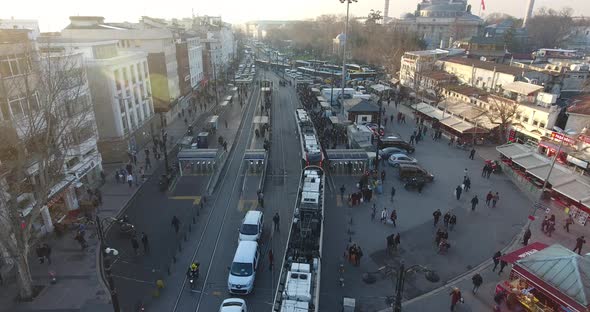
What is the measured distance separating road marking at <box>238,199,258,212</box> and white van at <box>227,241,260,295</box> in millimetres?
6040

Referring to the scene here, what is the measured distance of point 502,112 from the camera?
32.3 meters

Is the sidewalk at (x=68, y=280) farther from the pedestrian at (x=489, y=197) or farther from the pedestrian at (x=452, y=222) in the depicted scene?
the pedestrian at (x=489, y=197)

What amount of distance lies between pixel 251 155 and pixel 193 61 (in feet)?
113

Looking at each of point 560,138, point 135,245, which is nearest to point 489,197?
point 560,138

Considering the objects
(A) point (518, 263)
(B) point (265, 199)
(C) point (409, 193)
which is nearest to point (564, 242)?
(A) point (518, 263)

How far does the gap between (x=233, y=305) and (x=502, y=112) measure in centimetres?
3021

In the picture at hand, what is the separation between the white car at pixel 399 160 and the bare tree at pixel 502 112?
1067 centimetres

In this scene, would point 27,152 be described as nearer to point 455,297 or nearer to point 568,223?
point 455,297

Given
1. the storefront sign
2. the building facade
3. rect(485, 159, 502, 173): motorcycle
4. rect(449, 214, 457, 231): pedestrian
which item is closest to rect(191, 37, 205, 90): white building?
rect(485, 159, 502, 173): motorcycle

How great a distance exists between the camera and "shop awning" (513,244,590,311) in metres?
12.1

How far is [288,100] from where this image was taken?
179 ft

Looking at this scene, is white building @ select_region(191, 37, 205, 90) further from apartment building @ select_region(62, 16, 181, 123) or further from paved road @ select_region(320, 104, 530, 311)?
paved road @ select_region(320, 104, 530, 311)

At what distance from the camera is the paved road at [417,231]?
1555 cm

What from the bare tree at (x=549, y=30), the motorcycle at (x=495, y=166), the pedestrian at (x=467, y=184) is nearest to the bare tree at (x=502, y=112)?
the motorcycle at (x=495, y=166)
